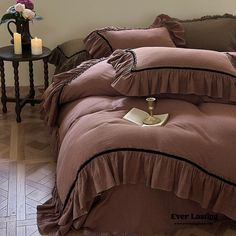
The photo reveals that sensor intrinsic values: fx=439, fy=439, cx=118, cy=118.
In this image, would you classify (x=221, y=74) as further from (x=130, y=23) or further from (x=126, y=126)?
(x=130, y=23)

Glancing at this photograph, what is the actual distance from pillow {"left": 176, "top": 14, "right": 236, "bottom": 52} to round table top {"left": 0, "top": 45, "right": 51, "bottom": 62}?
1006mm

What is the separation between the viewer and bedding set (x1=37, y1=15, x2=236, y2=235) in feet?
5.79

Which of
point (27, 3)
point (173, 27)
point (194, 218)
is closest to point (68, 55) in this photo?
point (27, 3)

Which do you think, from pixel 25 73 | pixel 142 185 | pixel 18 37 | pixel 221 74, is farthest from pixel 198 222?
pixel 25 73

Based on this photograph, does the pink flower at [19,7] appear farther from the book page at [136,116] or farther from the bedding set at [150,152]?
the book page at [136,116]

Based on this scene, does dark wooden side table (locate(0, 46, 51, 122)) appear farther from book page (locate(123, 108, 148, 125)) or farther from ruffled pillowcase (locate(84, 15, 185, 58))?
book page (locate(123, 108, 148, 125))

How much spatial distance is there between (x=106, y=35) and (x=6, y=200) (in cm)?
128

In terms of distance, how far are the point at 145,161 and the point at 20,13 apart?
1.67 meters

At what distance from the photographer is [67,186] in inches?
74.3

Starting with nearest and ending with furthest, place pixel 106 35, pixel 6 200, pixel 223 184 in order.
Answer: pixel 223 184, pixel 6 200, pixel 106 35

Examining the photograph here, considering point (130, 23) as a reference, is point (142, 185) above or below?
below

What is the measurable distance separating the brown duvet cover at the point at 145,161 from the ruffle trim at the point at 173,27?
106cm

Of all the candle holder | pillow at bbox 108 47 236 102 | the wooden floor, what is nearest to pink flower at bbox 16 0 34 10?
the wooden floor

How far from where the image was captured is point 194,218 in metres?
1.88
